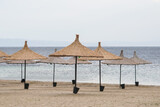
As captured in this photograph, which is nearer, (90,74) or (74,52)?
(74,52)

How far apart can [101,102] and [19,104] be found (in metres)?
2.60

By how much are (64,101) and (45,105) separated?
951 millimetres

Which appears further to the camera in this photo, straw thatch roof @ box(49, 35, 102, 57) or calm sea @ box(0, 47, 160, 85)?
calm sea @ box(0, 47, 160, 85)

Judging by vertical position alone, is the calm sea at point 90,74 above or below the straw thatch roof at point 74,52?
below

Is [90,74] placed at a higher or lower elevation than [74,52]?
lower

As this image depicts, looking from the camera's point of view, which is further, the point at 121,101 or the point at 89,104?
the point at 121,101

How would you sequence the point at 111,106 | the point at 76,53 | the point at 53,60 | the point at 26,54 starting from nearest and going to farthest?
the point at 111,106
the point at 76,53
the point at 26,54
the point at 53,60

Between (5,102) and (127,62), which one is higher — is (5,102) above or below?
below

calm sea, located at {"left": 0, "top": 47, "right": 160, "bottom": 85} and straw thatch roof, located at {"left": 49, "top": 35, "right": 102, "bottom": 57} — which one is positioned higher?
straw thatch roof, located at {"left": 49, "top": 35, "right": 102, "bottom": 57}

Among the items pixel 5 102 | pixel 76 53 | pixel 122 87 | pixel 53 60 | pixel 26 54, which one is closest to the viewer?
pixel 5 102

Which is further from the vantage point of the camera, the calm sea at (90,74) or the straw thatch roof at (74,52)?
the calm sea at (90,74)

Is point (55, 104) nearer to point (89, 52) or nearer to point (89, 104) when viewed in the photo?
point (89, 104)

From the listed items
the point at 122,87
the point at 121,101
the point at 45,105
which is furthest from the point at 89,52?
the point at 122,87

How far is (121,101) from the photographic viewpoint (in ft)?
32.7
